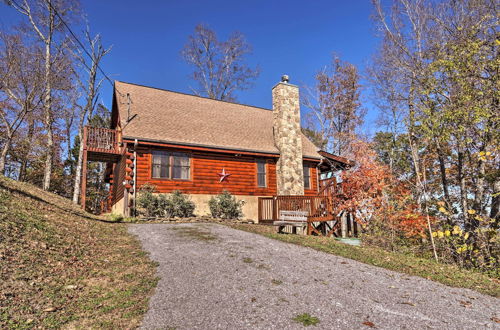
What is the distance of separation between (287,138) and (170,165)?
6.71 meters

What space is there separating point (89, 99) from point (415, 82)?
2155cm

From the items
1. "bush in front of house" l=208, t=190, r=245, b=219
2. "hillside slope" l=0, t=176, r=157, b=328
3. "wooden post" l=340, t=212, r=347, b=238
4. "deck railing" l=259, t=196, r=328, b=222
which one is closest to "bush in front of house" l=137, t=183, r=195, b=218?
"bush in front of house" l=208, t=190, r=245, b=219

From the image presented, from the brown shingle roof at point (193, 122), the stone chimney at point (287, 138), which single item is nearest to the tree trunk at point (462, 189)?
the stone chimney at point (287, 138)

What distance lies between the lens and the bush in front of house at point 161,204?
13.7 metres

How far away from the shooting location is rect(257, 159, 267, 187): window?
17.7 m

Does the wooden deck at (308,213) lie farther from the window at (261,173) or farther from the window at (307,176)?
the window at (307,176)

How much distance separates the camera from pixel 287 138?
17875 millimetres

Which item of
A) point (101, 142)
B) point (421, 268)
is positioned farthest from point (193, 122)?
point (421, 268)

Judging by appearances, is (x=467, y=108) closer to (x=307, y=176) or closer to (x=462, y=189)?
(x=462, y=189)

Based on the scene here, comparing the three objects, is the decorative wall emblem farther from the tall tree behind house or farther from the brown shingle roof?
the tall tree behind house

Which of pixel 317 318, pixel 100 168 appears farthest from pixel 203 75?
pixel 317 318

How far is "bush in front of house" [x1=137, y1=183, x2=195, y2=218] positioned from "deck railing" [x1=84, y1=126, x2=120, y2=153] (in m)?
3.81

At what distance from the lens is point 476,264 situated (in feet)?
29.8

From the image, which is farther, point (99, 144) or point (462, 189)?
point (99, 144)
